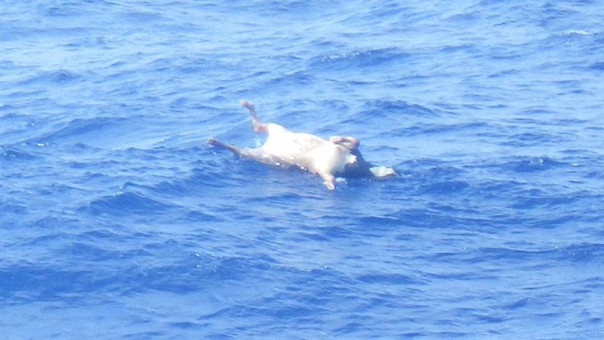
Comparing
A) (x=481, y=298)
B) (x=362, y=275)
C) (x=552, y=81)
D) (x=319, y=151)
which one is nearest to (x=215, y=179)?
(x=319, y=151)

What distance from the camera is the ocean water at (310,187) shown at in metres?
16.4

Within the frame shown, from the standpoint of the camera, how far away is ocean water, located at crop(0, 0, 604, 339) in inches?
645

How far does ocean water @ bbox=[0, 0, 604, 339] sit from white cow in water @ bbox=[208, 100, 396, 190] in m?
0.22

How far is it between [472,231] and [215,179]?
4733 millimetres

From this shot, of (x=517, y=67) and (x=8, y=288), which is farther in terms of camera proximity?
(x=517, y=67)

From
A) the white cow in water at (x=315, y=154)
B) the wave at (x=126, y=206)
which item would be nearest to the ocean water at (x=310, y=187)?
the wave at (x=126, y=206)

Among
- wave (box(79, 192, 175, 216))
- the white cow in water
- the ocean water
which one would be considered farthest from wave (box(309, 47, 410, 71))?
wave (box(79, 192, 175, 216))

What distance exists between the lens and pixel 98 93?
28.2 m

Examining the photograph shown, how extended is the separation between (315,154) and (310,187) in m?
0.70

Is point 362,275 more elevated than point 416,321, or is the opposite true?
point 362,275

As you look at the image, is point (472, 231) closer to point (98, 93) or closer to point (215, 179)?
point (215, 179)

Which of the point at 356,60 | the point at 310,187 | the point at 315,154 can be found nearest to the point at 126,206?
the point at 310,187

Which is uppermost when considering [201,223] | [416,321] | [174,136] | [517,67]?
[517,67]

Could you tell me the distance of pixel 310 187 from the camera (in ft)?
68.6
